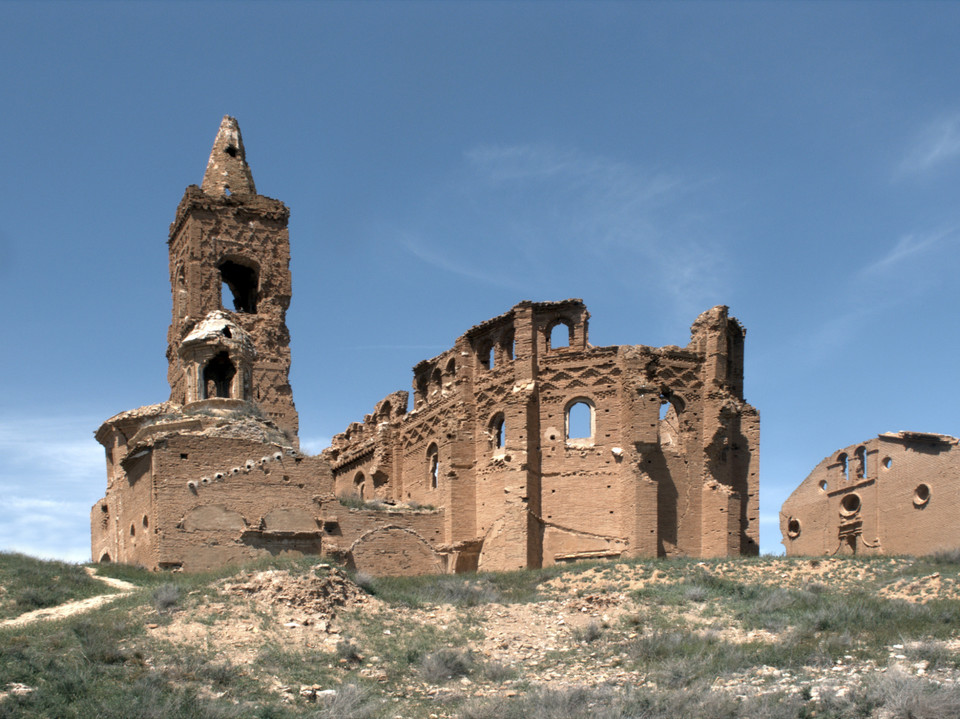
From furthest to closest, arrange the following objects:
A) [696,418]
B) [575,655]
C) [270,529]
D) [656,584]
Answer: [696,418], [270,529], [656,584], [575,655]

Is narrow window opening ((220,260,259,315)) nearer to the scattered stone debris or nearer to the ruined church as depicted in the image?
the ruined church

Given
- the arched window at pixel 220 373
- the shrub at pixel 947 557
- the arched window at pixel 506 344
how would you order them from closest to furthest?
1. the shrub at pixel 947 557
2. the arched window at pixel 220 373
3. the arched window at pixel 506 344

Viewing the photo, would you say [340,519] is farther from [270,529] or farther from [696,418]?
[696,418]

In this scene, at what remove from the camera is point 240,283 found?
5091 centimetres

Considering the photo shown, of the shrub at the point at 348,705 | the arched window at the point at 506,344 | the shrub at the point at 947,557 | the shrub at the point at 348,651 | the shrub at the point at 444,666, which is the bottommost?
the shrub at the point at 348,705

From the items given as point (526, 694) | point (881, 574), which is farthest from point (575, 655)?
point (881, 574)

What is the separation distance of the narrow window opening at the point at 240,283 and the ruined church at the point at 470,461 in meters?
2.03

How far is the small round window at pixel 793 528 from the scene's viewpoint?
162ft

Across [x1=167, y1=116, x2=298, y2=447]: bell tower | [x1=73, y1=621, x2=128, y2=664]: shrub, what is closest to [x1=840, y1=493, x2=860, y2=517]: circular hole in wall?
[x1=167, y1=116, x2=298, y2=447]: bell tower

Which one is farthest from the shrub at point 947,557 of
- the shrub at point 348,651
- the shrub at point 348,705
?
the shrub at point 348,705

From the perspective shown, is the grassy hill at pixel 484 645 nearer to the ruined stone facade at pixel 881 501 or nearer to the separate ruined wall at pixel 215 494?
the separate ruined wall at pixel 215 494

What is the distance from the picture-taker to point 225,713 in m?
22.8

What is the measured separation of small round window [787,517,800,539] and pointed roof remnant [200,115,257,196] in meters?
23.5

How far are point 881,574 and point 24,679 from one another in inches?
810
